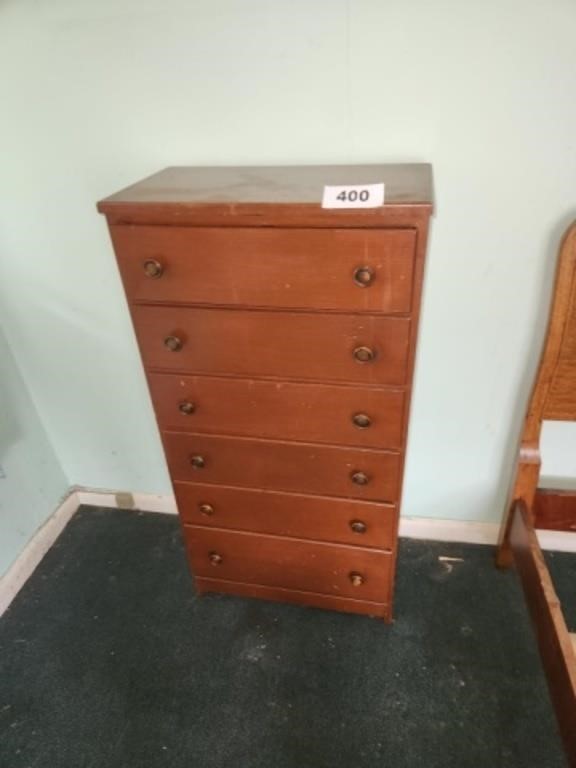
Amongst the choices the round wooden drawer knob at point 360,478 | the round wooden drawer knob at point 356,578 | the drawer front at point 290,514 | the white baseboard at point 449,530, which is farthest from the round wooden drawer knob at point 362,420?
the white baseboard at point 449,530

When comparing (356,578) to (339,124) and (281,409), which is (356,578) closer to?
Answer: (281,409)

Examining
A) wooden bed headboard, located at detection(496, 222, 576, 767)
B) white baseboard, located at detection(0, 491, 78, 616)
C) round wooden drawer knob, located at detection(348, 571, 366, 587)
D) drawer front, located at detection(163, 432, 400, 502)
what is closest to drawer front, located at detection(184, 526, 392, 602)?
round wooden drawer knob, located at detection(348, 571, 366, 587)

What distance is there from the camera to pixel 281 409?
3.93ft

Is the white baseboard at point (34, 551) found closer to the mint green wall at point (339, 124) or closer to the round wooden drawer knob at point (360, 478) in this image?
the mint green wall at point (339, 124)

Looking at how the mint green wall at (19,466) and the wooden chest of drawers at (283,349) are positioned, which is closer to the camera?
the wooden chest of drawers at (283,349)

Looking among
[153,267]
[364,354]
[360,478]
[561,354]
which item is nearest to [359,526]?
[360,478]

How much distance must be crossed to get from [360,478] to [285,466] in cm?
19

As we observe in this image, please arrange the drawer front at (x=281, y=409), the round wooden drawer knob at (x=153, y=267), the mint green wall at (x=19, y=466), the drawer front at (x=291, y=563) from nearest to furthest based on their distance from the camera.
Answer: the round wooden drawer knob at (x=153, y=267)
the drawer front at (x=281, y=409)
the drawer front at (x=291, y=563)
the mint green wall at (x=19, y=466)

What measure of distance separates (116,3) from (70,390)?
1.18m

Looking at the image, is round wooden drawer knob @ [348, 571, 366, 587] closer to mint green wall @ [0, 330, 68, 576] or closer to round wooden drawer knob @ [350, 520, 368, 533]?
round wooden drawer knob @ [350, 520, 368, 533]

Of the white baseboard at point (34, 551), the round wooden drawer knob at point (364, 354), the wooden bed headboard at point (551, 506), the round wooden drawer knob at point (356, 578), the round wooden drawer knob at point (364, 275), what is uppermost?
the round wooden drawer knob at point (364, 275)

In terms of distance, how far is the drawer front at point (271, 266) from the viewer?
0.94 m

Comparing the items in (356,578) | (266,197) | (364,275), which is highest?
(266,197)

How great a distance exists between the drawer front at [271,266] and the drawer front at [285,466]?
1.28 feet
